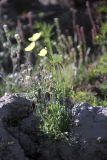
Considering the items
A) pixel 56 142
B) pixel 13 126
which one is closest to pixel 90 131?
pixel 56 142

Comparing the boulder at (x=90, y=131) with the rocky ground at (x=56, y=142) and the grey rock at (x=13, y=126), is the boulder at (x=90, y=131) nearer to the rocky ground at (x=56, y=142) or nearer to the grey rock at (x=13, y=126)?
the rocky ground at (x=56, y=142)

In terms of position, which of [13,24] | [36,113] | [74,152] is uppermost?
[13,24]

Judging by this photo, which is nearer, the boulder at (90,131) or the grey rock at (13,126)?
the grey rock at (13,126)

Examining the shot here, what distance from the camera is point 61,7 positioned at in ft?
28.1

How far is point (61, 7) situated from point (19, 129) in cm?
→ 529

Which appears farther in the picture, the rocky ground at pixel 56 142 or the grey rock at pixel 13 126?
the rocky ground at pixel 56 142

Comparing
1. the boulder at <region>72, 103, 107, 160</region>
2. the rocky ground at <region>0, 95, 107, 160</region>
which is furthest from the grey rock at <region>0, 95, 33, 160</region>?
the boulder at <region>72, 103, 107, 160</region>

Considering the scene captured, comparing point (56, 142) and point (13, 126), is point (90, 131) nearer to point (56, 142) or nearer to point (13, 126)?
point (56, 142)

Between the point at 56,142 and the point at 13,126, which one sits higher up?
the point at 13,126

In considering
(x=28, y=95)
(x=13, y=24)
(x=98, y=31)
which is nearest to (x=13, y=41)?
(x=13, y=24)

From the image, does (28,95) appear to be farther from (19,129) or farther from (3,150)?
(3,150)

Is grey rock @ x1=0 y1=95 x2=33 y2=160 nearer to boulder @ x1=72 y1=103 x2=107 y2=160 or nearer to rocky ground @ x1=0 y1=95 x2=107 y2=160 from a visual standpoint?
rocky ground @ x1=0 y1=95 x2=107 y2=160

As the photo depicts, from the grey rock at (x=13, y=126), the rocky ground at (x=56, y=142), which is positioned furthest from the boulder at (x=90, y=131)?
the grey rock at (x=13, y=126)

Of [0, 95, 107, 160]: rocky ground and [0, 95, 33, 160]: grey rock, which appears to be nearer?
[0, 95, 33, 160]: grey rock
